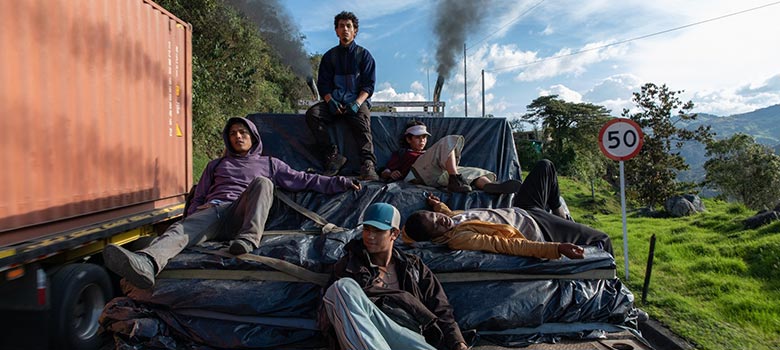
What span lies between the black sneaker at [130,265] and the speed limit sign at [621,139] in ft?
18.2

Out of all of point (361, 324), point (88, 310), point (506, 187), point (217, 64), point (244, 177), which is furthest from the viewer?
point (217, 64)

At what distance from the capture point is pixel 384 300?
3.07 m

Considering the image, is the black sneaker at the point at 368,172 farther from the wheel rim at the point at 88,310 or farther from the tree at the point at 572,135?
the tree at the point at 572,135

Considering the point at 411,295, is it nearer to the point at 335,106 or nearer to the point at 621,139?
the point at 335,106

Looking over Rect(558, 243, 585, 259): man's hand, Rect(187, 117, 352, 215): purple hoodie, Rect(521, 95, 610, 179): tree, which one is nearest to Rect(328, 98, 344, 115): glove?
Rect(187, 117, 352, 215): purple hoodie

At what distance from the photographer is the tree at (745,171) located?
25438 millimetres

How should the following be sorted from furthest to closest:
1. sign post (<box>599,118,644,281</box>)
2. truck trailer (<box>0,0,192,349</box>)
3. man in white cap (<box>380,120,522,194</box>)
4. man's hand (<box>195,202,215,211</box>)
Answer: sign post (<box>599,118,644,281</box>) → man in white cap (<box>380,120,522,194</box>) → man's hand (<box>195,202,215,211</box>) → truck trailer (<box>0,0,192,349</box>)

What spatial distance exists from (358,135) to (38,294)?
354 cm

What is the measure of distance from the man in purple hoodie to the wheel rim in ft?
3.55

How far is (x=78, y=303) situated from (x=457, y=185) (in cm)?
375

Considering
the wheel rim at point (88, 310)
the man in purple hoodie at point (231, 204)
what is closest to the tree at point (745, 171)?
the man in purple hoodie at point (231, 204)

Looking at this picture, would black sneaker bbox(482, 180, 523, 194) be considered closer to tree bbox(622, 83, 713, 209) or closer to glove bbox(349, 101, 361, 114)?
glove bbox(349, 101, 361, 114)

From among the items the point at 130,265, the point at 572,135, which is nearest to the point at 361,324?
the point at 130,265

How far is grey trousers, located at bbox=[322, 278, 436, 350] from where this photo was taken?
8.90 ft
